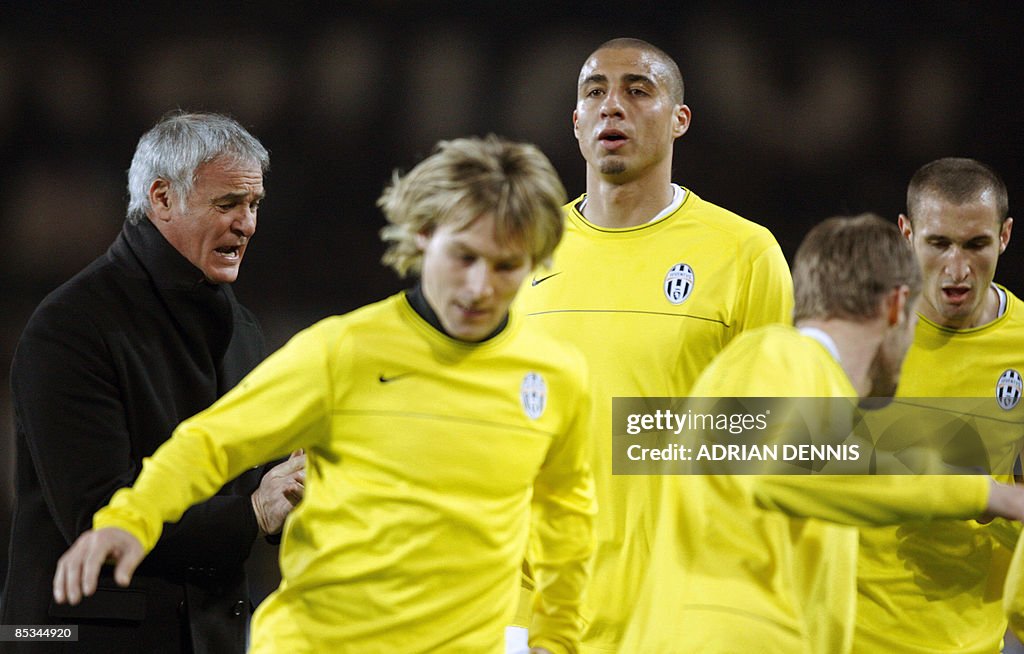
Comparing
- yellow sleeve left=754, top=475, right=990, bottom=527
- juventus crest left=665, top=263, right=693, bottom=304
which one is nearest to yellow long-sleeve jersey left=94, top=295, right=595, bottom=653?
yellow sleeve left=754, top=475, right=990, bottom=527

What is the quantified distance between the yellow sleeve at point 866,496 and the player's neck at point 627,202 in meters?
0.92

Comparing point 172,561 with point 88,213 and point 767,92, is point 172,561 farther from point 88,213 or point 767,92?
point 767,92

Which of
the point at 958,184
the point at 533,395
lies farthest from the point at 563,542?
the point at 958,184

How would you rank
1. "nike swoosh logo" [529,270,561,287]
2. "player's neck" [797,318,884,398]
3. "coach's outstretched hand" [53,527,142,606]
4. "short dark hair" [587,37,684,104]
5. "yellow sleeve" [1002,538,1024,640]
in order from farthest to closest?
"short dark hair" [587,37,684,104], "nike swoosh logo" [529,270,561,287], "yellow sleeve" [1002,538,1024,640], "player's neck" [797,318,884,398], "coach's outstretched hand" [53,527,142,606]

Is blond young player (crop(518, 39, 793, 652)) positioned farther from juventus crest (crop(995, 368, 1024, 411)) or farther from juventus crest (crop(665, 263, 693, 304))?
juventus crest (crop(995, 368, 1024, 411))

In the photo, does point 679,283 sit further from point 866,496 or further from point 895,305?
point 866,496

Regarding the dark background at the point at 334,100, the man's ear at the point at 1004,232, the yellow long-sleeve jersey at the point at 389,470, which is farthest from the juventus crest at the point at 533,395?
the dark background at the point at 334,100

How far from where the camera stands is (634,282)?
2467 mm

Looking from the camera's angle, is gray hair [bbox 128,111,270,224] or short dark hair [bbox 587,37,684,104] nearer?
gray hair [bbox 128,111,270,224]

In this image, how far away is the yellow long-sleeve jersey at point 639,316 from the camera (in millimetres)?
2387

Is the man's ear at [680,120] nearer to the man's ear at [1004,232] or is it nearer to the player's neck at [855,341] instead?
the man's ear at [1004,232]

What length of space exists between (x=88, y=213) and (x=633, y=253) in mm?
1923

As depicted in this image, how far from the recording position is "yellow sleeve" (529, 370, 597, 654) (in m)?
1.93

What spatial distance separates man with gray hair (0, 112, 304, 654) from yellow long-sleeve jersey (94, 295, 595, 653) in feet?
1.30
